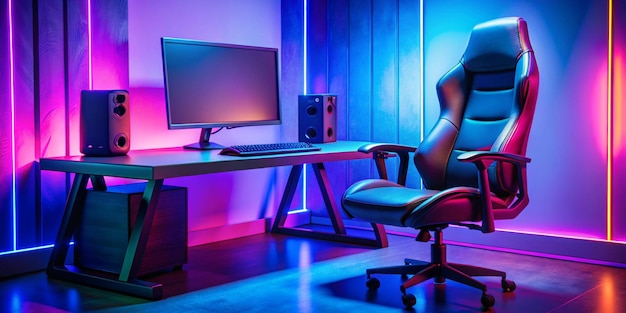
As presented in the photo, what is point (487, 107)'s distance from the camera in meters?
3.38

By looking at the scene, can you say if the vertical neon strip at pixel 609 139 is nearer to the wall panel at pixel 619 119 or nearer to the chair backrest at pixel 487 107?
the wall panel at pixel 619 119

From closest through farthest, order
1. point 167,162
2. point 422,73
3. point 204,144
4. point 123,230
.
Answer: point 167,162 → point 123,230 → point 204,144 → point 422,73

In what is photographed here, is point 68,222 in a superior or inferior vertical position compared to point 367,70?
inferior

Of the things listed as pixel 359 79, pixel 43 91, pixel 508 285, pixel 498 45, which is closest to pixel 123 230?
pixel 43 91

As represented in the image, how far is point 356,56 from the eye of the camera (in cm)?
493

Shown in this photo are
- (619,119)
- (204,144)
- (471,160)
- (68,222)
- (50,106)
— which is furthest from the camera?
(204,144)

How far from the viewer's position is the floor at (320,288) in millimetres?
3055

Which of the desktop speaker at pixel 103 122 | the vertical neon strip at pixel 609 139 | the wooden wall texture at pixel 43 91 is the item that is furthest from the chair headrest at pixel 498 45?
the wooden wall texture at pixel 43 91

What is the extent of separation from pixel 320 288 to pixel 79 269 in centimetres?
122

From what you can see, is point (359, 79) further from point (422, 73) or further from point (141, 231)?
point (141, 231)

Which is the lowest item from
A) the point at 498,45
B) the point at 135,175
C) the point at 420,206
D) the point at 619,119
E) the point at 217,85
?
the point at 420,206

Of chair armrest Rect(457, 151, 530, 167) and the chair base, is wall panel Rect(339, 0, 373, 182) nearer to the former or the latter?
the chair base

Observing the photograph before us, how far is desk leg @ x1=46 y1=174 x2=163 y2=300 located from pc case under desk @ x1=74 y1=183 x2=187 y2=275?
6 centimetres

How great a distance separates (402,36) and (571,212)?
1.52 metres
